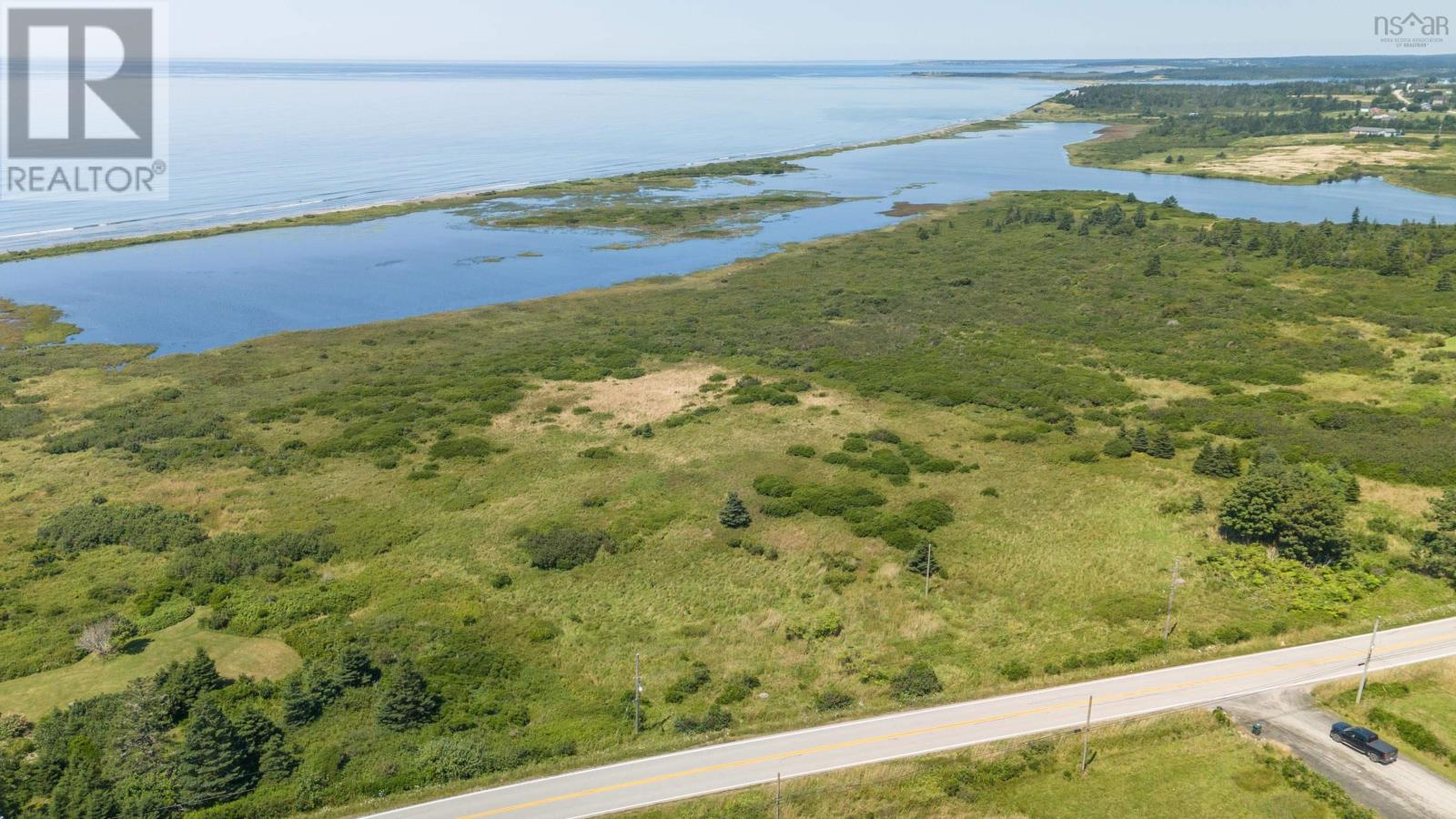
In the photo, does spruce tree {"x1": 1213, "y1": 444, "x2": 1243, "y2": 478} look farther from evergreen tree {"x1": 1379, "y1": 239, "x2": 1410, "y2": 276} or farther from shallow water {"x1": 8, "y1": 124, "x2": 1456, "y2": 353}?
shallow water {"x1": 8, "y1": 124, "x2": 1456, "y2": 353}

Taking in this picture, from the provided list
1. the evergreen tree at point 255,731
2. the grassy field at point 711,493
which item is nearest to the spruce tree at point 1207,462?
the grassy field at point 711,493

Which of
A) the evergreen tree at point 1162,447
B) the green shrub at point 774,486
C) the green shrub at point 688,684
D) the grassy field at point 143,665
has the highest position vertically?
the evergreen tree at point 1162,447

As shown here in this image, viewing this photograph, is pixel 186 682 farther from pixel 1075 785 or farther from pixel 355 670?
pixel 1075 785

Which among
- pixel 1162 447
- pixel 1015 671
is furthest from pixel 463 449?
pixel 1162 447

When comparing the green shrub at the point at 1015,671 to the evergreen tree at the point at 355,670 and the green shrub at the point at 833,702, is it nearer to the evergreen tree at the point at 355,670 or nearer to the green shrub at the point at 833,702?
the green shrub at the point at 833,702

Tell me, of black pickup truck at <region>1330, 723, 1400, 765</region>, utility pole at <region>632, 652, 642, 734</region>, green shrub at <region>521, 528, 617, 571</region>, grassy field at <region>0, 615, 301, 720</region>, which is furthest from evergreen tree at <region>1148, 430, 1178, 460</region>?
grassy field at <region>0, 615, 301, 720</region>

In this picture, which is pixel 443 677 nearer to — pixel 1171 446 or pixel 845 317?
pixel 1171 446

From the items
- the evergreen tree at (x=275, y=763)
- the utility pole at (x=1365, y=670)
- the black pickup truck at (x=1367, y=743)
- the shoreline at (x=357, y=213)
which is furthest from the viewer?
the shoreline at (x=357, y=213)

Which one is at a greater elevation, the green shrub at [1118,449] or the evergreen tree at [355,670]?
the green shrub at [1118,449]
